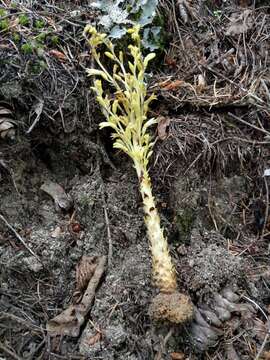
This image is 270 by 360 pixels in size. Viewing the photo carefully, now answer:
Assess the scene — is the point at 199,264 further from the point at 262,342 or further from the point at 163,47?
the point at 163,47

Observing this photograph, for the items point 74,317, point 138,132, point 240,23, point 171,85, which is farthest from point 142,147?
point 240,23

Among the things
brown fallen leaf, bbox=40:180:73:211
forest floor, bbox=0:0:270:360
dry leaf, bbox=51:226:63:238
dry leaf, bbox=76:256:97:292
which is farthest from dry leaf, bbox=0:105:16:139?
dry leaf, bbox=76:256:97:292

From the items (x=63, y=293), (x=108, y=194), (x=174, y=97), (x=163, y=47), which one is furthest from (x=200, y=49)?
(x=63, y=293)

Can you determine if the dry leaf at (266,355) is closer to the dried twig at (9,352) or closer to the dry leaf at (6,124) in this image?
the dried twig at (9,352)

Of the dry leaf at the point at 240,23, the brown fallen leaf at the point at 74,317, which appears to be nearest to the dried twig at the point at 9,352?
the brown fallen leaf at the point at 74,317

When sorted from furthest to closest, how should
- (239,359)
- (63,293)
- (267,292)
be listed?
(63,293) → (267,292) → (239,359)

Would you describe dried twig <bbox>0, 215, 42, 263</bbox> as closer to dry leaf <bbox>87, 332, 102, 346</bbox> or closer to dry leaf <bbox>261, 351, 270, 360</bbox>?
dry leaf <bbox>87, 332, 102, 346</bbox>
